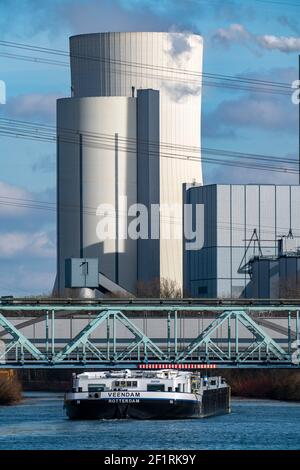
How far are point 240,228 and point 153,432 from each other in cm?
6088

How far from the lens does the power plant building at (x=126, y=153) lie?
5054 inches

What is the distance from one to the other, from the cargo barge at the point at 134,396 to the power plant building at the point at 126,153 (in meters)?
55.8

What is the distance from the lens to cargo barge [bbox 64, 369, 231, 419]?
68938 millimetres

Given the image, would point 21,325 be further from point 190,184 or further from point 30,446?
point 190,184

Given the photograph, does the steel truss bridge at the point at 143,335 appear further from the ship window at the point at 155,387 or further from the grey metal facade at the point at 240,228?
the grey metal facade at the point at 240,228

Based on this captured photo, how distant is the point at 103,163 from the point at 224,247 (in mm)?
14477

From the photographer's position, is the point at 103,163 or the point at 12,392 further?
the point at 103,163

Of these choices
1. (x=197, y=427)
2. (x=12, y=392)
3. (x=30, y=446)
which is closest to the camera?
(x=30, y=446)

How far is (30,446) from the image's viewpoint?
5438 centimetres

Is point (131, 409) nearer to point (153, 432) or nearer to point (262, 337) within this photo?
point (262, 337)

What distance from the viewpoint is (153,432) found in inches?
2373

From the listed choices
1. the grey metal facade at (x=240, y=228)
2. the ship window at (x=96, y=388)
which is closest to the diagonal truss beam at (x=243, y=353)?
the ship window at (x=96, y=388)

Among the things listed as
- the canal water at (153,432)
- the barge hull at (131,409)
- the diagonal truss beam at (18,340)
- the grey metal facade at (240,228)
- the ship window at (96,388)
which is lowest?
the canal water at (153,432)
